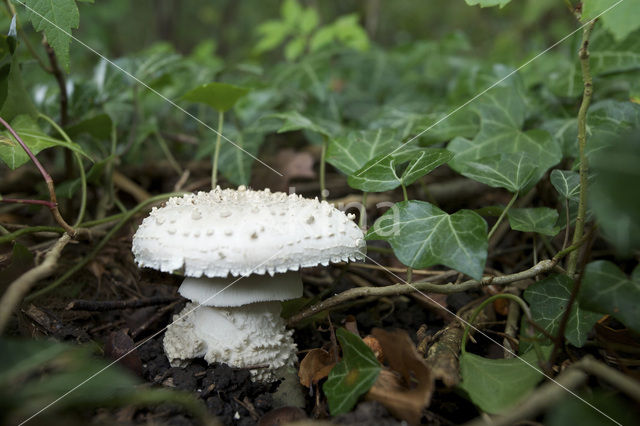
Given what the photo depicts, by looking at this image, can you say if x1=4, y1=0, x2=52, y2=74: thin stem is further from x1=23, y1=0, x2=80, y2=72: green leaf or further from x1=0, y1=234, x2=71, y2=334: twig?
x1=0, y1=234, x2=71, y2=334: twig

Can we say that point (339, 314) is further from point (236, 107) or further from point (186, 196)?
point (236, 107)

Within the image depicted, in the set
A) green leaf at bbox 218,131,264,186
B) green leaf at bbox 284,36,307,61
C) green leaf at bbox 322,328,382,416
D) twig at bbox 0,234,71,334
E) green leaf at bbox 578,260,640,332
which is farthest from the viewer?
green leaf at bbox 284,36,307,61

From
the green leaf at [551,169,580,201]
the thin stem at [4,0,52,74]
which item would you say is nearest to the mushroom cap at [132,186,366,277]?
the green leaf at [551,169,580,201]

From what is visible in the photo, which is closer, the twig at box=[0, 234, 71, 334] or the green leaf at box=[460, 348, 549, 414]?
the twig at box=[0, 234, 71, 334]

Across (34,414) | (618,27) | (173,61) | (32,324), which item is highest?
(618,27)

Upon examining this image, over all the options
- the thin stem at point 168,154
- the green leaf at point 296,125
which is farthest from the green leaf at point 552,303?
the thin stem at point 168,154

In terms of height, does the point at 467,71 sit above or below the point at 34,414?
above

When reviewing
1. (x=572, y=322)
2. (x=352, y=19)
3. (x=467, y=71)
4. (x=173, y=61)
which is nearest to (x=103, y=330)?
(x=173, y=61)

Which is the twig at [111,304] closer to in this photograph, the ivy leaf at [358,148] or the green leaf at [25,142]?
the green leaf at [25,142]
